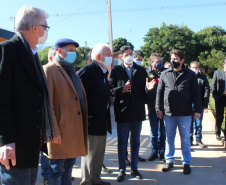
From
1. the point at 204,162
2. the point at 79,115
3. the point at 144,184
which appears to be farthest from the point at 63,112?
the point at 204,162

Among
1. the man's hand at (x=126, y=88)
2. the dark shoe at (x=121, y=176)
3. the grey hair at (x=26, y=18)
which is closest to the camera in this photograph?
the grey hair at (x=26, y=18)

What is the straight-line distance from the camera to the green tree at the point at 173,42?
31.1 m

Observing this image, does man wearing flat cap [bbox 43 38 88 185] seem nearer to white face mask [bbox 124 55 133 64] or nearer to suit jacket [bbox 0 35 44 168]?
suit jacket [bbox 0 35 44 168]

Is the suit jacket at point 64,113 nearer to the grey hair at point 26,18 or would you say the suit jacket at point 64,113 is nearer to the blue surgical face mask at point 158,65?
the grey hair at point 26,18

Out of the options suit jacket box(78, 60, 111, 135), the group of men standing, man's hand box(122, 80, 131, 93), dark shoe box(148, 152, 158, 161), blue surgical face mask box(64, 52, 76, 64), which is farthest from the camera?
dark shoe box(148, 152, 158, 161)

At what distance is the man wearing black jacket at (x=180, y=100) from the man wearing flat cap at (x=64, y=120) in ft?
6.16

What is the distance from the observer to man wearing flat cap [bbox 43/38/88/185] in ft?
8.18

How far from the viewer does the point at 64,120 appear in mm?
2521

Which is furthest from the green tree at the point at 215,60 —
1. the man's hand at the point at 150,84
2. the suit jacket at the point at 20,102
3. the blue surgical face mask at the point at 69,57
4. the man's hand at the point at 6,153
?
the man's hand at the point at 6,153

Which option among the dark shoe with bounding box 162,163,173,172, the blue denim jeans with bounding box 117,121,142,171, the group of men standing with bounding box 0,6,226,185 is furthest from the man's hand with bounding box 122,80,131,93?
the dark shoe with bounding box 162,163,173,172

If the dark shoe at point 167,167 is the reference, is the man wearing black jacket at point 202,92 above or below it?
above

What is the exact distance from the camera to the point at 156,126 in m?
4.75

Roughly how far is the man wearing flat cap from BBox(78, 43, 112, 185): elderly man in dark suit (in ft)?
1.68

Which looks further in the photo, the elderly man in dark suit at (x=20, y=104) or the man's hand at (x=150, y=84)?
the man's hand at (x=150, y=84)
